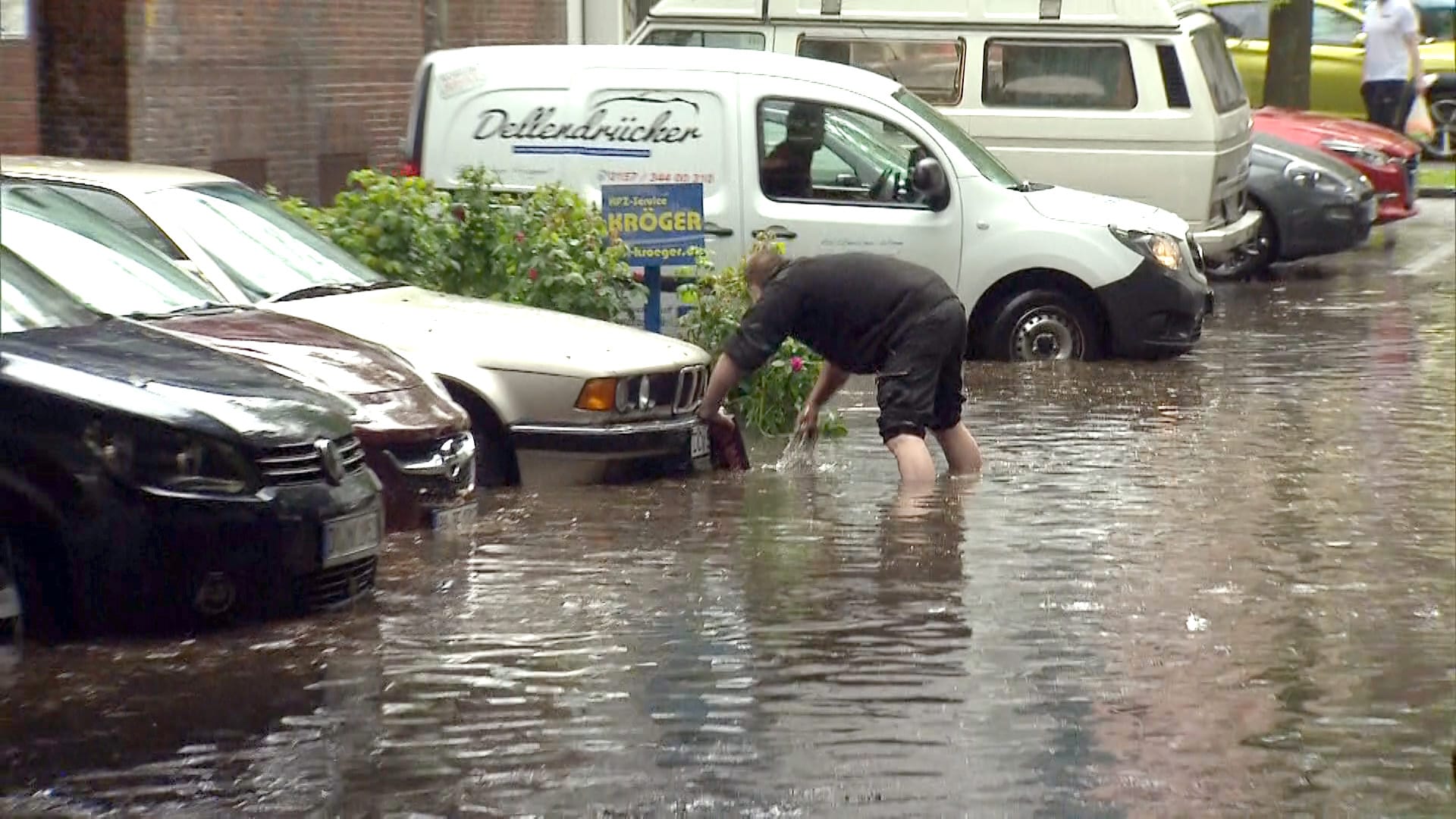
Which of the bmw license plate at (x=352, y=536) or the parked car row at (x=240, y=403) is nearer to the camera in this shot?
the parked car row at (x=240, y=403)

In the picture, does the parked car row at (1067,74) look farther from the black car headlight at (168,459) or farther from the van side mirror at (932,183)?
the black car headlight at (168,459)

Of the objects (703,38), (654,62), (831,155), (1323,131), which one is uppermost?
(703,38)

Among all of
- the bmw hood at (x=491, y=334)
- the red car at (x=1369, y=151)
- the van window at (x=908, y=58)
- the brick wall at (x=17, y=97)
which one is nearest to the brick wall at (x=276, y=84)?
the brick wall at (x=17, y=97)

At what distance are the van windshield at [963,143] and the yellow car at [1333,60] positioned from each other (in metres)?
14.3

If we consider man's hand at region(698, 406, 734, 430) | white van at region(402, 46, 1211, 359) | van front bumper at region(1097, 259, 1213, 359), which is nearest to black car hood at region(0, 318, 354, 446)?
man's hand at region(698, 406, 734, 430)

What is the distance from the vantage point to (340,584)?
7.75 meters

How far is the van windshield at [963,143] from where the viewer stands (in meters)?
14.3

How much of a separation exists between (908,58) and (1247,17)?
13902 mm

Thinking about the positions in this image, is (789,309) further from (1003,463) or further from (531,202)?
(531,202)

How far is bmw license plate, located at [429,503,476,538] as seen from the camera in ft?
28.9

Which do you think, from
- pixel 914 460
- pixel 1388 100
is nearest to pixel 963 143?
pixel 914 460

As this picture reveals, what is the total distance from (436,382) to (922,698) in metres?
2.92

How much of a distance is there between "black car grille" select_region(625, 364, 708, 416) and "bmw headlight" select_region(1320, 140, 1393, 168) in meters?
11.6

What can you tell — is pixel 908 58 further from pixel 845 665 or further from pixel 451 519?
pixel 845 665
